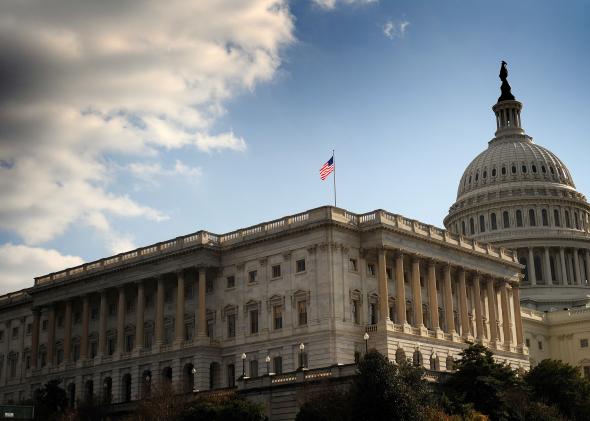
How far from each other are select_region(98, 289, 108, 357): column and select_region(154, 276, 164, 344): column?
343 inches

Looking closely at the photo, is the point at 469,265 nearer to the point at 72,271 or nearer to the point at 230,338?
the point at 230,338

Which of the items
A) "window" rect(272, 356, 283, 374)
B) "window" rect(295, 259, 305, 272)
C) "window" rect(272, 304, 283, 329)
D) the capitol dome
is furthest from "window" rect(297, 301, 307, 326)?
the capitol dome

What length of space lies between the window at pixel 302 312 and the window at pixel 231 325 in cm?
853

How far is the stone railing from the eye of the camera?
9381 cm

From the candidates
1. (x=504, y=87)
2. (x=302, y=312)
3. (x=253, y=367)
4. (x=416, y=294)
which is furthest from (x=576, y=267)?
(x=253, y=367)

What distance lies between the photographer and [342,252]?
302ft

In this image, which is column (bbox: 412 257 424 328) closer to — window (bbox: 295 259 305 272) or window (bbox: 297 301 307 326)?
window (bbox: 297 301 307 326)

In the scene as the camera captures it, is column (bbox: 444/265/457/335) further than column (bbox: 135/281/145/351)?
No

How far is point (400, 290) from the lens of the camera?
9394 centimetres

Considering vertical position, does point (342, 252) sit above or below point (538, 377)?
above

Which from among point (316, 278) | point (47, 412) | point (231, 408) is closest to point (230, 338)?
point (316, 278)

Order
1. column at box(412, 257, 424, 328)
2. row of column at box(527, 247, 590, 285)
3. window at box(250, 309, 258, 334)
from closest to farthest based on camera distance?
column at box(412, 257, 424, 328)
window at box(250, 309, 258, 334)
row of column at box(527, 247, 590, 285)

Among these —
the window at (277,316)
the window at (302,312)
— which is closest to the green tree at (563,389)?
the window at (302,312)

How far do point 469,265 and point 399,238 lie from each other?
44.2 feet
